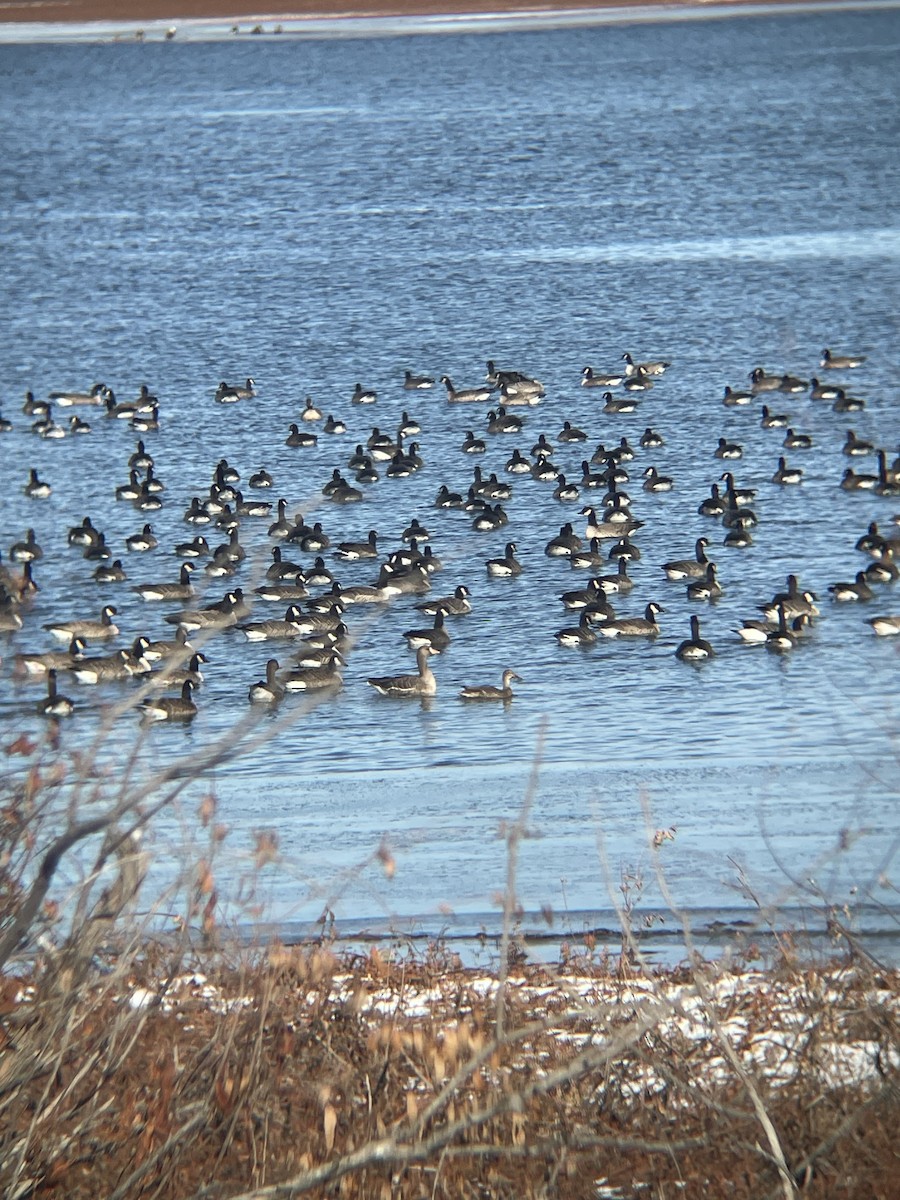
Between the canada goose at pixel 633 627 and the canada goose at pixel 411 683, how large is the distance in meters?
2.22

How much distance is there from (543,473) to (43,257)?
Answer: 25435 mm

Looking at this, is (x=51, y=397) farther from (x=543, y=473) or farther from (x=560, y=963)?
(x=560, y=963)

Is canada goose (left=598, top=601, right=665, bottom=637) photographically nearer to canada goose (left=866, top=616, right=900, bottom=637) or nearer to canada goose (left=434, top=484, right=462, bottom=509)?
canada goose (left=866, top=616, right=900, bottom=637)

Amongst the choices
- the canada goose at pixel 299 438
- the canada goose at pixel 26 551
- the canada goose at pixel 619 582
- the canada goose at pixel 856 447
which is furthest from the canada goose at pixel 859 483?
the canada goose at pixel 26 551

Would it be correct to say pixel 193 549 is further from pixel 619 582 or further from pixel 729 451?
pixel 729 451

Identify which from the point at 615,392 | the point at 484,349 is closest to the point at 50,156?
the point at 484,349

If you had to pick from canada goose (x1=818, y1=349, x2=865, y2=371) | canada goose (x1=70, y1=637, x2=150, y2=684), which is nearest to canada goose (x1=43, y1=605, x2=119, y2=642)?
canada goose (x1=70, y1=637, x2=150, y2=684)

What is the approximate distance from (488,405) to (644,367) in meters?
2.79

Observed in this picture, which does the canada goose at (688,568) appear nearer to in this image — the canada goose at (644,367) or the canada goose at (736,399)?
the canada goose at (736,399)

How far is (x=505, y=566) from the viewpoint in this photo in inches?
910

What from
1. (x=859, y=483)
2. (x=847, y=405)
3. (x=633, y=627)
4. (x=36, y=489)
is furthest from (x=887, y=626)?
(x=36, y=489)

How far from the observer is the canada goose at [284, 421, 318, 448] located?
98.3ft

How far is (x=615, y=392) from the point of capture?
109 feet

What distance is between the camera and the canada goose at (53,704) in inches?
749
